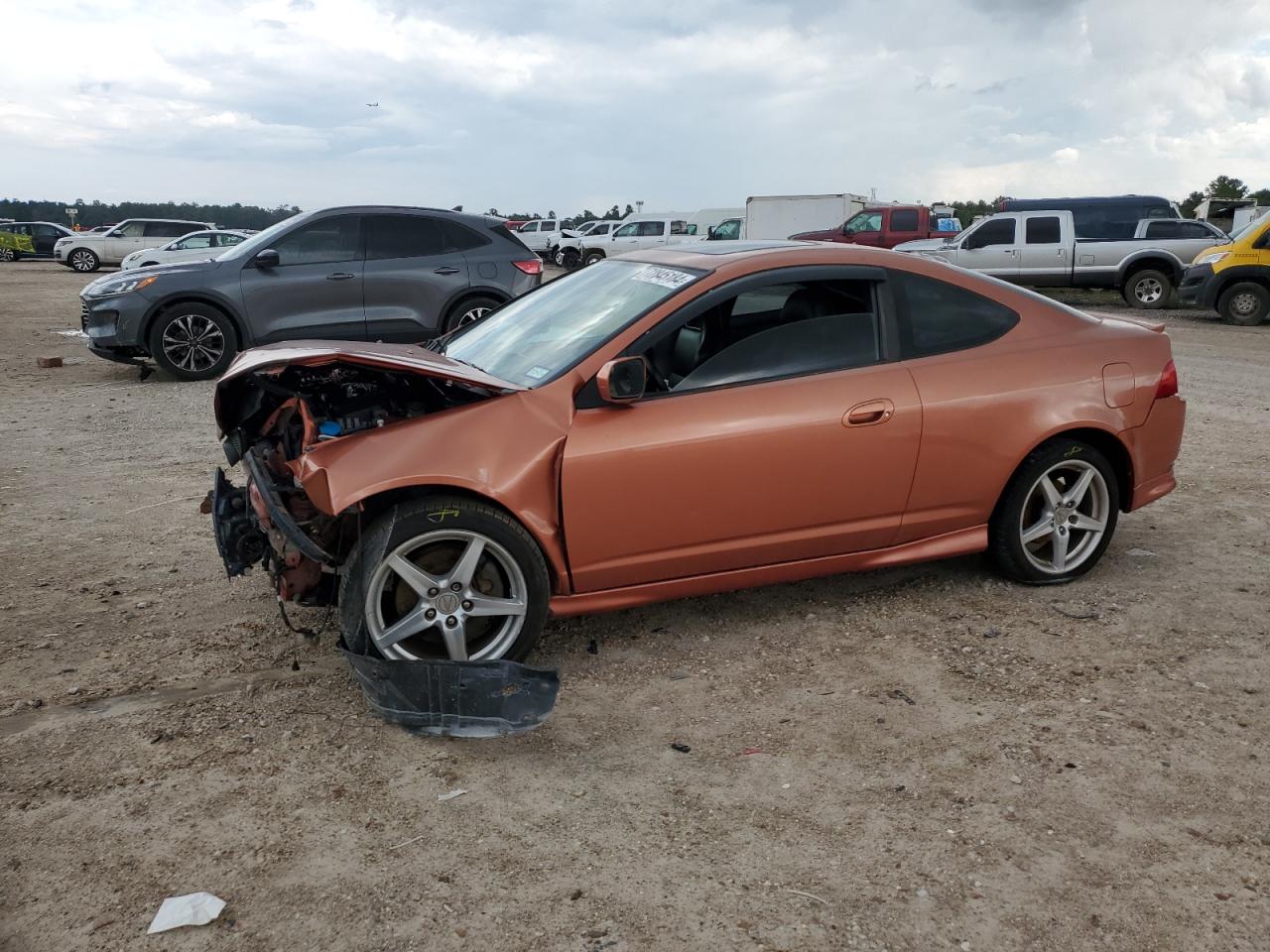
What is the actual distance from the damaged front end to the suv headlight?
7007 mm

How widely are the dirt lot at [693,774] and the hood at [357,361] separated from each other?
1.10 meters

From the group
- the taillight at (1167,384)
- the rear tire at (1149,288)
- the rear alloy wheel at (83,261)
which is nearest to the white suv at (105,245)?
the rear alloy wheel at (83,261)

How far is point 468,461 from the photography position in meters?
3.69

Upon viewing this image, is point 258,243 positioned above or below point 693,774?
above

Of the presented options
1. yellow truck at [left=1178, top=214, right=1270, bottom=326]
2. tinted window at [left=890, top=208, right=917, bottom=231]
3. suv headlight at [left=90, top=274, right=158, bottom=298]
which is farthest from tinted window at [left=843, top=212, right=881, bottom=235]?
suv headlight at [left=90, top=274, right=158, bottom=298]

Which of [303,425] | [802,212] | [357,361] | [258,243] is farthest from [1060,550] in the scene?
[802,212]

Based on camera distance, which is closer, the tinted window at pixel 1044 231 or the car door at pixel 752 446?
the car door at pixel 752 446

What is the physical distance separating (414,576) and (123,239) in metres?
35.1

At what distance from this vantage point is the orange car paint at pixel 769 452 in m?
3.76

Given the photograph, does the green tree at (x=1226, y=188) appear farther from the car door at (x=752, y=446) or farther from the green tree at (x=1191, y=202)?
the car door at (x=752, y=446)

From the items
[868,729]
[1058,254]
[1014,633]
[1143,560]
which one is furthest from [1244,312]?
[868,729]

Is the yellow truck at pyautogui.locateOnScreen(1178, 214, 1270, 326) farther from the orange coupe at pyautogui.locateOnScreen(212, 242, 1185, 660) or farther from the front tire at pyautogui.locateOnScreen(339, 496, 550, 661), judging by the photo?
the front tire at pyautogui.locateOnScreen(339, 496, 550, 661)

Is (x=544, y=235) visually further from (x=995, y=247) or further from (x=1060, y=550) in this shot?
(x=1060, y=550)

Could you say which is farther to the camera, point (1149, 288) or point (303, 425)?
point (1149, 288)
